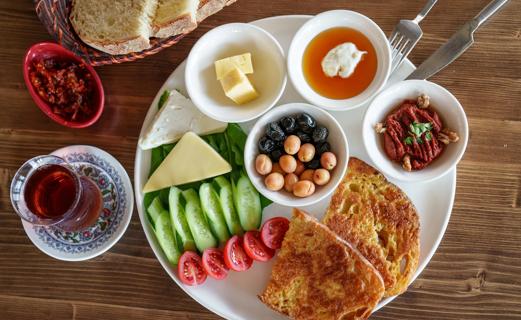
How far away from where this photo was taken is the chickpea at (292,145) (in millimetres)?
2080

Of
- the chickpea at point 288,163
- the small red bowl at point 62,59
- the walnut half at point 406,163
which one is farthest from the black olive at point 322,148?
the small red bowl at point 62,59

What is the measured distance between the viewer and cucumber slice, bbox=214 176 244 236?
2188 millimetres

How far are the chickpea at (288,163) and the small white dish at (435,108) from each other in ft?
1.02

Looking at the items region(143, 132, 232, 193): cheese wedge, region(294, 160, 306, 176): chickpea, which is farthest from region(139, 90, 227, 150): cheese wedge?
region(294, 160, 306, 176): chickpea

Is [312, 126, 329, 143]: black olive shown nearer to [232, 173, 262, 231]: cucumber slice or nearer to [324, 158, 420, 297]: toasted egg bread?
[324, 158, 420, 297]: toasted egg bread

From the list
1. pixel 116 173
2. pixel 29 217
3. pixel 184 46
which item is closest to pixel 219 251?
pixel 116 173

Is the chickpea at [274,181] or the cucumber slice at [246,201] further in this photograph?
the cucumber slice at [246,201]

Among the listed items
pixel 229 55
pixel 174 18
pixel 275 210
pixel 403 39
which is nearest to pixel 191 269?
pixel 275 210

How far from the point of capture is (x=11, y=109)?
7.80 ft

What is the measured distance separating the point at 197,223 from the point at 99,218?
0.45 meters

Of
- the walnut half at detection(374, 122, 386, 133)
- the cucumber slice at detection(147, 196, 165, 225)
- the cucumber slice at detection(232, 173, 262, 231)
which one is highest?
the walnut half at detection(374, 122, 386, 133)

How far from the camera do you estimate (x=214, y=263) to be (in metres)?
2.18

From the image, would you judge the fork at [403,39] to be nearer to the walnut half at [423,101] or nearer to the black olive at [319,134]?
the walnut half at [423,101]

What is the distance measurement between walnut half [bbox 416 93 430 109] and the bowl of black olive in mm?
350
